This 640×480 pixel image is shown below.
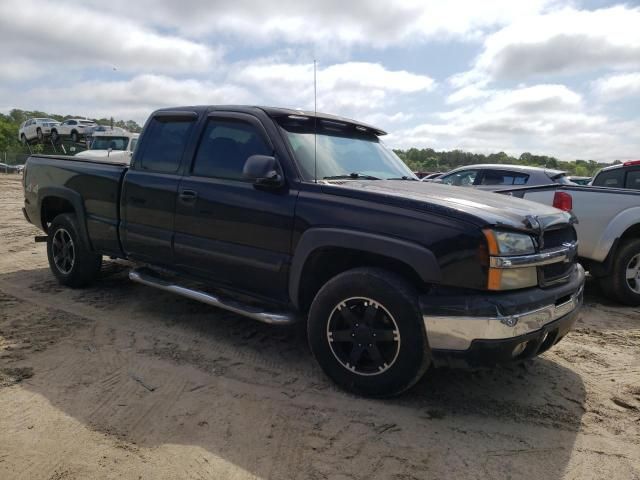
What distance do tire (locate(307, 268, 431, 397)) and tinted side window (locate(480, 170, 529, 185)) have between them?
20.4ft

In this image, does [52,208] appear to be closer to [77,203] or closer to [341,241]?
[77,203]

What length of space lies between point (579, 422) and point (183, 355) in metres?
2.81

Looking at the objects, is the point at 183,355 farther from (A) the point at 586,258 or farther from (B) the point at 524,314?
(A) the point at 586,258

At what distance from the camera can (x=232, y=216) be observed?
3.88m

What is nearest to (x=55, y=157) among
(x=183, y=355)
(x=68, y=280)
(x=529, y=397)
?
(x=68, y=280)

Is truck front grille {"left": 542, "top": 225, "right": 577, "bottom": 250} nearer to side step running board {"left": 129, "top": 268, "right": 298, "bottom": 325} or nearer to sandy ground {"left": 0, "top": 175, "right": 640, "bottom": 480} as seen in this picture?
sandy ground {"left": 0, "top": 175, "right": 640, "bottom": 480}

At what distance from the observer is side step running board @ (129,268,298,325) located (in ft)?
11.8

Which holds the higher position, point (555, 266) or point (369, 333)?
point (555, 266)

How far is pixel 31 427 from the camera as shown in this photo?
9.47 feet

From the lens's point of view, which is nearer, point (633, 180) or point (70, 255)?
point (70, 255)

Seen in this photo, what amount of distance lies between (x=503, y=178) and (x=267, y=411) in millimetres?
6959

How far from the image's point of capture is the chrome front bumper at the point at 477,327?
2824mm

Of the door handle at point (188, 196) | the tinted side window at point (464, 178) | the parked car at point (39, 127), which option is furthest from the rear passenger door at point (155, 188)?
the parked car at point (39, 127)

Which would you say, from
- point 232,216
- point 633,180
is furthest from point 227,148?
point 633,180
